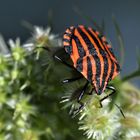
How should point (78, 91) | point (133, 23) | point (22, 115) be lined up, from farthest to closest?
point (133, 23), point (22, 115), point (78, 91)

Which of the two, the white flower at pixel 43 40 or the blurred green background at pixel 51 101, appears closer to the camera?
the blurred green background at pixel 51 101

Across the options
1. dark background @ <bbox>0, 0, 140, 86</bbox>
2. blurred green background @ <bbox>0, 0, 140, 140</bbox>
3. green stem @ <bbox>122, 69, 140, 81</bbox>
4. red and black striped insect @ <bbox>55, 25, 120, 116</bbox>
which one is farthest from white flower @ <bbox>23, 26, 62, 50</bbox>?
dark background @ <bbox>0, 0, 140, 86</bbox>

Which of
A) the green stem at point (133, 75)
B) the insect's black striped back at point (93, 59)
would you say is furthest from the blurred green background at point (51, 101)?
the insect's black striped back at point (93, 59)

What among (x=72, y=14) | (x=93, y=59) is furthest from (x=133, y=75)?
(x=72, y=14)

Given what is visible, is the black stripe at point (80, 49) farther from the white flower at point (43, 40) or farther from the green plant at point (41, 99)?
the white flower at point (43, 40)

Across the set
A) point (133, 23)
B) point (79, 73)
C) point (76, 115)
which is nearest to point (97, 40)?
point (79, 73)

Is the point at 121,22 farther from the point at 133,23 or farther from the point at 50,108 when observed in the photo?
the point at 50,108

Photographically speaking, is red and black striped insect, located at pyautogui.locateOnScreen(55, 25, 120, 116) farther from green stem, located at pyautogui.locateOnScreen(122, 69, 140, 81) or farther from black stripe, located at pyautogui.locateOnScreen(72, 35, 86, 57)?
green stem, located at pyautogui.locateOnScreen(122, 69, 140, 81)
